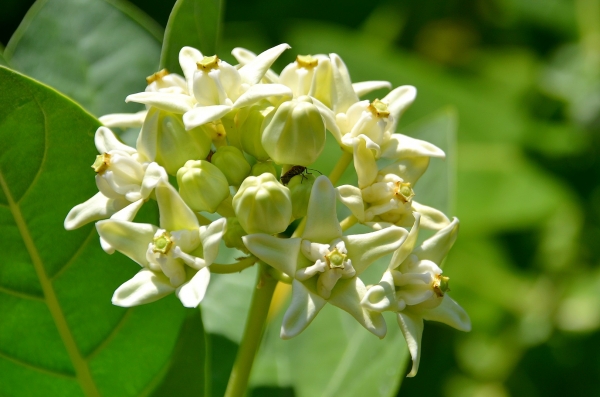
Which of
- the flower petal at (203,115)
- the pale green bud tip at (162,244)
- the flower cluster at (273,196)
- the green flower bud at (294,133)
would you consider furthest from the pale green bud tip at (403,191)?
the pale green bud tip at (162,244)

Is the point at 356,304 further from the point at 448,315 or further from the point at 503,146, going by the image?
the point at 503,146

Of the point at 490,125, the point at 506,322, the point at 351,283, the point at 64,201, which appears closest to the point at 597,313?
the point at 506,322

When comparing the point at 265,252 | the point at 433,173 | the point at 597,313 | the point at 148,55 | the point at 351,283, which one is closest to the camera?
the point at 265,252

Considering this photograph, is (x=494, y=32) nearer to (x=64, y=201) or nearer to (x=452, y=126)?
(x=452, y=126)

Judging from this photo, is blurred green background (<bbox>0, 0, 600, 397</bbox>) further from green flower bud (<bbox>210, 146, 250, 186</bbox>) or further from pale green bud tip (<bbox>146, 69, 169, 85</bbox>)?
green flower bud (<bbox>210, 146, 250, 186</bbox>)

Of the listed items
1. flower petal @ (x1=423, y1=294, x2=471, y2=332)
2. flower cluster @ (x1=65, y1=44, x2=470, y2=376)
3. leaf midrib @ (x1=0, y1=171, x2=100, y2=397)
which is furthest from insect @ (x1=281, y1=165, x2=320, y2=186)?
leaf midrib @ (x1=0, y1=171, x2=100, y2=397)
